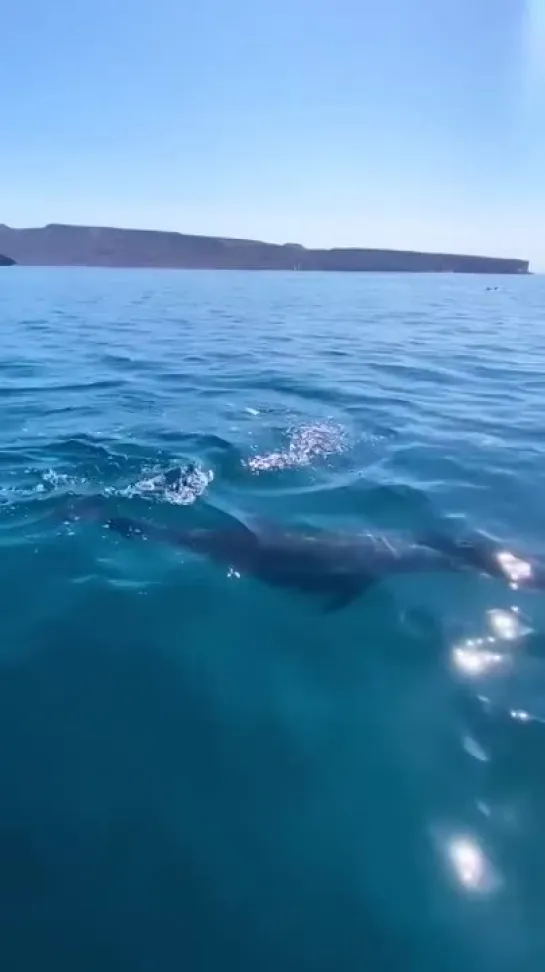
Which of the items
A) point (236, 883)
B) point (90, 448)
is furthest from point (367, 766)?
point (90, 448)

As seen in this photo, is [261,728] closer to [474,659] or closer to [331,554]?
[474,659]

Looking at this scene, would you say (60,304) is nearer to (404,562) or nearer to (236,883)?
(404,562)

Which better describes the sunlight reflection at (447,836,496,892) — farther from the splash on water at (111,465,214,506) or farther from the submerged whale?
the splash on water at (111,465,214,506)

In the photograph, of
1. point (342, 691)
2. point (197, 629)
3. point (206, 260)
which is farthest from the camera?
point (206, 260)

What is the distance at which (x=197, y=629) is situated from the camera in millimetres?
6121

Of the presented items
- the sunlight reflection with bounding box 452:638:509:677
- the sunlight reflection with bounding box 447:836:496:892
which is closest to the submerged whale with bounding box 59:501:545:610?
the sunlight reflection with bounding box 452:638:509:677

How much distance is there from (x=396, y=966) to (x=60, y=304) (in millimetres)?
40646

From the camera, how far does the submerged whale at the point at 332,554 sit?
688 cm

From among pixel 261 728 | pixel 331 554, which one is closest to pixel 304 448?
pixel 331 554

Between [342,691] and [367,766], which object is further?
[342,691]

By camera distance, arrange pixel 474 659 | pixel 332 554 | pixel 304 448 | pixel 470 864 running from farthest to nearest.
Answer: pixel 304 448, pixel 332 554, pixel 474 659, pixel 470 864

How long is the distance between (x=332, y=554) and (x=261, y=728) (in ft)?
8.86

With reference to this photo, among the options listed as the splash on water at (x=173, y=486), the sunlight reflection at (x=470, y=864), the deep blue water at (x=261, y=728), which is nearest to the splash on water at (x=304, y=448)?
the deep blue water at (x=261, y=728)

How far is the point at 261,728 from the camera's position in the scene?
16.2ft
